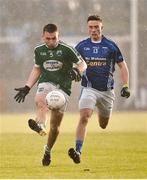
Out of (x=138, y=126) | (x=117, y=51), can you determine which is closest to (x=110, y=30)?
(x=138, y=126)

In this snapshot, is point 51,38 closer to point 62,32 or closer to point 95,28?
point 95,28

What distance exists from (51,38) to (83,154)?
9.37 feet

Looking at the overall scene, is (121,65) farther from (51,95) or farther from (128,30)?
(128,30)

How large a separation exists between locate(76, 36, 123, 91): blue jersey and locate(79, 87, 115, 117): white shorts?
9 centimetres

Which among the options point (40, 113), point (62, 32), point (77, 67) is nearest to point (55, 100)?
point (40, 113)

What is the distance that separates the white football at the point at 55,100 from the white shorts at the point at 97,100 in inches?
17.5

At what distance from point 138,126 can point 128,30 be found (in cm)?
752

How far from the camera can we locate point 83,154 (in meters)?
15.6

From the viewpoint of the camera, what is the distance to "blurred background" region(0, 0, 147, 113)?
1136 inches

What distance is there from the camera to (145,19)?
29453 millimetres

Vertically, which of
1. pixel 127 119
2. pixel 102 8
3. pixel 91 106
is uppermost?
pixel 91 106

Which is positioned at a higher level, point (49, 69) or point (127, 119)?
point (49, 69)

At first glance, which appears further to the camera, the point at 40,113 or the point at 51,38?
the point at 51,38

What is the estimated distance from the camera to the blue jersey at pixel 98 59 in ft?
45.1
